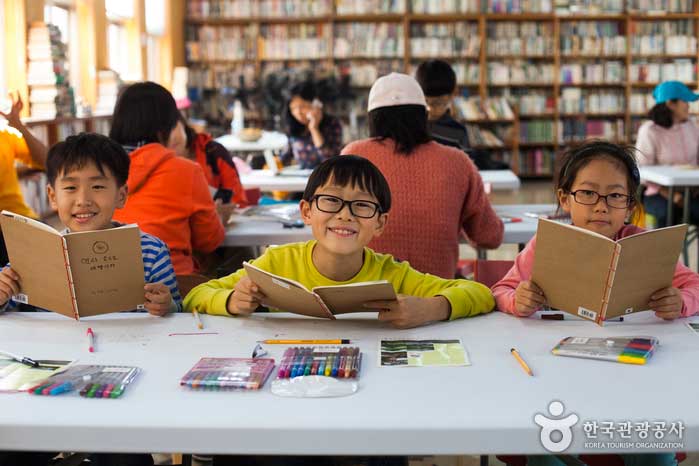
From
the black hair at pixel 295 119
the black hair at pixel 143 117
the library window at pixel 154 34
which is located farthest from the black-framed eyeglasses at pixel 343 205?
the library window at pixel 154 34

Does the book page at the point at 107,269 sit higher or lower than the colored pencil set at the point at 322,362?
higher

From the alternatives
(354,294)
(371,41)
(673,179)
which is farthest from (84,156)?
(371,41)

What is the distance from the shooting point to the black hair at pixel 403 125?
8.89 ft

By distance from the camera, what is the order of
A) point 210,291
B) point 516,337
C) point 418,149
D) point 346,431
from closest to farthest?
point 346,431, point 516,337, point 210,291, point 418,149

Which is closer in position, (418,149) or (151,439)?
(151,439)

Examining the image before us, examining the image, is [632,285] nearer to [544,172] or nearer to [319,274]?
[319,274]

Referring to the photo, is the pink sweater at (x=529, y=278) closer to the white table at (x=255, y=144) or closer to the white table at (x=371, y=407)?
the white table at (x=371, y=407)

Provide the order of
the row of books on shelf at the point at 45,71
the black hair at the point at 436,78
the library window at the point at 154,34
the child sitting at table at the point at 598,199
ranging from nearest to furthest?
the child sitting at table at the point at 598,199, the black hair at the point at 436,78, the row of books on shelf at the point at 45,71, the library window at the point at 154,34

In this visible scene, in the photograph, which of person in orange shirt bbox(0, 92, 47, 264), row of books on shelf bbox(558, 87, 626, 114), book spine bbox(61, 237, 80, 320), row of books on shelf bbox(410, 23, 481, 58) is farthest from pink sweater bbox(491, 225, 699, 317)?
row of books on shelf bbox(558, 87, 626, 114)

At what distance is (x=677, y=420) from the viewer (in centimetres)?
121

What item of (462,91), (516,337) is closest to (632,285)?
(516,337)

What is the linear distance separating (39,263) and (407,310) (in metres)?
0.78

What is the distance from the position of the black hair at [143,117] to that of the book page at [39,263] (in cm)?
108

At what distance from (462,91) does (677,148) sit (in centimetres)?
461
